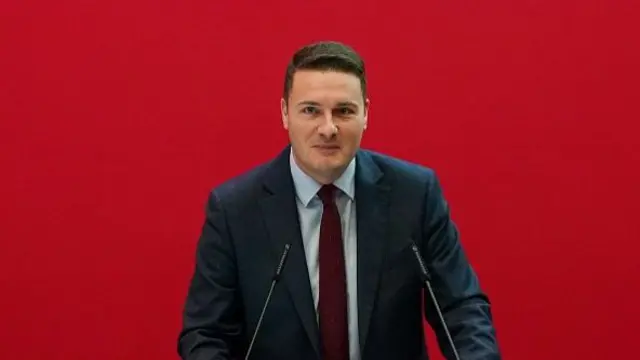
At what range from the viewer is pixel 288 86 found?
1837mm

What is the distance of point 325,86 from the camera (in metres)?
1.76

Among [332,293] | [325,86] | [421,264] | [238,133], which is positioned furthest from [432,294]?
[238,133]

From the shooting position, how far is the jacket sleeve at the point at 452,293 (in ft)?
5.66

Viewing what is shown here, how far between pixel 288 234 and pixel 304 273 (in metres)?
0.09

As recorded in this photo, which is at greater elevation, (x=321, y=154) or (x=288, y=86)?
(x=288, y=86)

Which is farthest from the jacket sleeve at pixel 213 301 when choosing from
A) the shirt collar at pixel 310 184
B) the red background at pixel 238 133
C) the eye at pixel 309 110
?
the red background at pixel 238 133

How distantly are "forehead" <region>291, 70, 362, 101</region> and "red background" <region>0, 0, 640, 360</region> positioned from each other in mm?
659

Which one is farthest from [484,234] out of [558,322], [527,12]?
[527,12]

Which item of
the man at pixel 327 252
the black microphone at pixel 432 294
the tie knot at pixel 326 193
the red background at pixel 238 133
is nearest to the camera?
the black microphone at pixel 432 294

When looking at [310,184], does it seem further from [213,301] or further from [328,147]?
[213,301]

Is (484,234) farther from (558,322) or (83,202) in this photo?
(83,202)

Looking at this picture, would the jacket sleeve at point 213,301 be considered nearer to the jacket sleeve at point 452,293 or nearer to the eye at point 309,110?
the eye at point 309,110

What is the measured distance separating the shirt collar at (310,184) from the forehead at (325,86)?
0.59ft

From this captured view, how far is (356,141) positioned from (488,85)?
79cm
